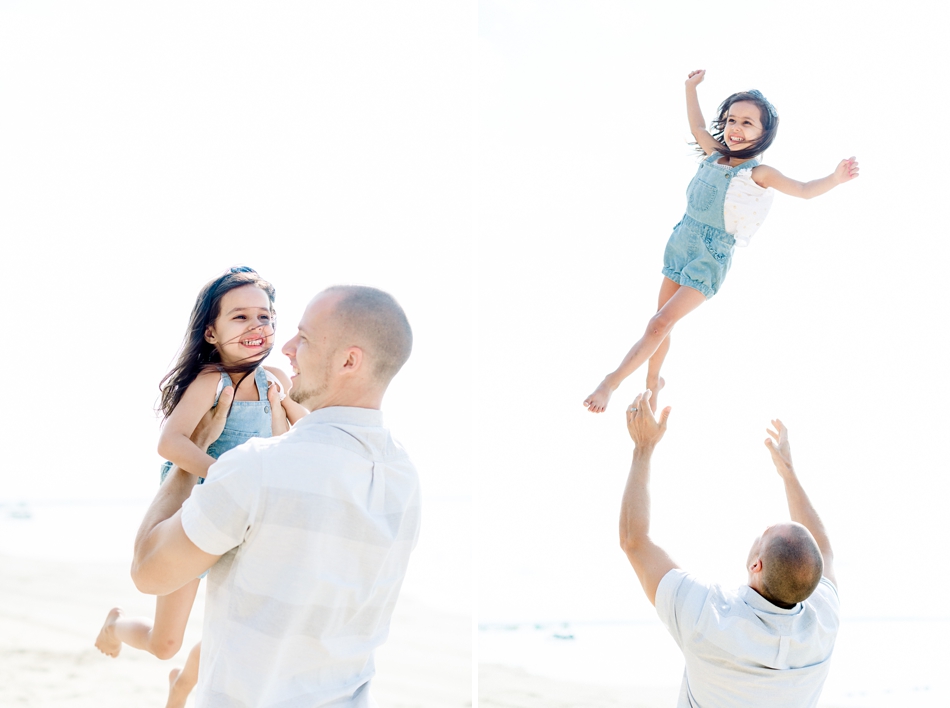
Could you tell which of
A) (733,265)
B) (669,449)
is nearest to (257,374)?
(733,265)

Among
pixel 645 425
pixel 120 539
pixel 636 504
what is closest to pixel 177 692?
pixel 636 504

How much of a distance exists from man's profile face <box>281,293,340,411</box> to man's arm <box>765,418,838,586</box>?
1566 mm

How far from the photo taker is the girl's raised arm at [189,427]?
2.12 metres

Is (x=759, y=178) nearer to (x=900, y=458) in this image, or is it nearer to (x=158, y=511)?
(x=158, y=511)

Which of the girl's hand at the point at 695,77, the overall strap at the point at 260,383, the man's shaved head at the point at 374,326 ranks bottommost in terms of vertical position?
the overall strap at the point at 260,383

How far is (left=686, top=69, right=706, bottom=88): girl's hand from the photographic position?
8.96ft

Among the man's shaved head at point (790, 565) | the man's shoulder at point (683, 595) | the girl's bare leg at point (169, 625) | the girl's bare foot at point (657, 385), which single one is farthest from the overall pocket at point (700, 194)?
the girl's bare leg at point (169, 625)

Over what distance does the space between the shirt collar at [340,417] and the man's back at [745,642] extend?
0.99 m

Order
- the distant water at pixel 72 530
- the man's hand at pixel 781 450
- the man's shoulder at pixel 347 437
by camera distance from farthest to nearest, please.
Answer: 1. the distant water at pixel 72 530
2. the man's hand at pixel 781 450
3. the man's shoulder at pixel 347 437

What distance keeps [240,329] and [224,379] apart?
164 millimetres

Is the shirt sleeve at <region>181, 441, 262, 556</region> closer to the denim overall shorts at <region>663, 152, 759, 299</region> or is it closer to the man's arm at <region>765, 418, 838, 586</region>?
the denim overall shorts at <region>663, 152, 759, 299</region>

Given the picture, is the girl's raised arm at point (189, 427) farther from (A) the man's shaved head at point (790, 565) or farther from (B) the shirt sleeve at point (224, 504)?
(A) the man's shaved head at point (790, 565)

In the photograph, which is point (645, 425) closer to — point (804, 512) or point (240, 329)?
point (804, 512)

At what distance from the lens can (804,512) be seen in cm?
258
